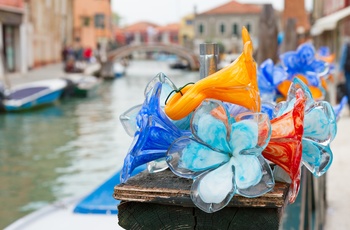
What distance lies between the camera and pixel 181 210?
1.30 m

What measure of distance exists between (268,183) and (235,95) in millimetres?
241

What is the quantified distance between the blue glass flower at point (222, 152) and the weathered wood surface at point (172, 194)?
2 cm

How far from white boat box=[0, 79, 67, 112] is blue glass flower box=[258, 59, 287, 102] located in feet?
35.4

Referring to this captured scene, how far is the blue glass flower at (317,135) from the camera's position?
1.51 meters

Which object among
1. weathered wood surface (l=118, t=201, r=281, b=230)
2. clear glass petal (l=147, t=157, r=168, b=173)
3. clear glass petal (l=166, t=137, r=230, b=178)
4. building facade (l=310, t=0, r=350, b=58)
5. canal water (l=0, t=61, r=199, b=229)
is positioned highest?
building facade (l=310, t=0, r=350, b=58)

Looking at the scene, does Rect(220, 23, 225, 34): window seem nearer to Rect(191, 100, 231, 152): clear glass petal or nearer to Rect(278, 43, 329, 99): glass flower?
Rect(278, 43, 329, 99): glass flower

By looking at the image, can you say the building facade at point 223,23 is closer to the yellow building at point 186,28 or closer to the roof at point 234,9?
the roof at point 234,9

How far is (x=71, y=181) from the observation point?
698 centimetres

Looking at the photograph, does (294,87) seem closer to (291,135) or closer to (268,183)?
(291,135)

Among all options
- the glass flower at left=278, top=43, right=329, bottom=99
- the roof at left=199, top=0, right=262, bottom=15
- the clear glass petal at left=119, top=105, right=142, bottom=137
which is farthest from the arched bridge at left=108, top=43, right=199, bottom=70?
the clear glass petal at left=119, top=105, right=142, bottom=137

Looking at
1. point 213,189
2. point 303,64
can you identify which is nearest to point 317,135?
point 213,189

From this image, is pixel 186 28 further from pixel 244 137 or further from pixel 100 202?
pixel 244 137

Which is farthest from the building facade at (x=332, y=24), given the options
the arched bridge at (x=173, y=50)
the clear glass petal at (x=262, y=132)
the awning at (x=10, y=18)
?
the clear glass petal at (x=262, y=132)

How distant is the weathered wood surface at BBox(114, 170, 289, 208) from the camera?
49.3 inches
